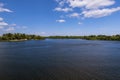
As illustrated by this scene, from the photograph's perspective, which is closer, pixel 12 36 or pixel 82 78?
pixel 82 78

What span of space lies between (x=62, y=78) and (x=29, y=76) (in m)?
3.85

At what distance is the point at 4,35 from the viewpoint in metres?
148

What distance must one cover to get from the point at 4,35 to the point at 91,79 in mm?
140805

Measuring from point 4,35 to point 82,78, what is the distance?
14003 centimetres

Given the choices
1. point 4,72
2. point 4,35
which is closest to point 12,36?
point 4,35

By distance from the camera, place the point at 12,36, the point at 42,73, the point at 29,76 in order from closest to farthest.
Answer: the point at 29,76
the point at 42,73
the point at 12,36

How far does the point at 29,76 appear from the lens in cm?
1878

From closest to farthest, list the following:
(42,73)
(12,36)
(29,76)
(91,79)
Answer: (91,79)
(29,76)
(42,73)
(12,36)

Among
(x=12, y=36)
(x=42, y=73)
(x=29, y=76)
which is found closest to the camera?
(x=29, y=76)

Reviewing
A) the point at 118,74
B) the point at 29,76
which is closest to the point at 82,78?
the point at 118,74

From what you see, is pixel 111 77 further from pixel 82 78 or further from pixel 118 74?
pixel 82 78

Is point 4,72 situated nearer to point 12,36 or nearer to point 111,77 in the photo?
point 111,77

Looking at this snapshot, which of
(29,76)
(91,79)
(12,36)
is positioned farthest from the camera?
(12,36)

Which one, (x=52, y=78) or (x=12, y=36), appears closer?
(x=52, y=78)
